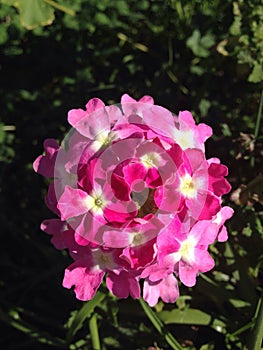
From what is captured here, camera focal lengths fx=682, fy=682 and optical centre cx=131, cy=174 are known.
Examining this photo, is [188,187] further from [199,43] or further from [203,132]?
[199,43]

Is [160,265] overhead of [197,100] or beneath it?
overhead

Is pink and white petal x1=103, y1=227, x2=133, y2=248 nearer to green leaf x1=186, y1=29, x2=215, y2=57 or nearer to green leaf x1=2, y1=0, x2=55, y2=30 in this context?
green leaf x1=2, y1=0, x2=55, y2=30

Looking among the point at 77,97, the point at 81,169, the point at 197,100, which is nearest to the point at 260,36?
the point at 197,100

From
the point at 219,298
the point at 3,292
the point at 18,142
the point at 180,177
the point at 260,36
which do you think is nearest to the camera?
the point at 180,177

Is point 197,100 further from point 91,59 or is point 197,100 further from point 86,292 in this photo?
point 86,292

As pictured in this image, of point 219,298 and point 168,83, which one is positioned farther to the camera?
point 168,83

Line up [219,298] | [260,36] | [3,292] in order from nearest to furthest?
[219,298]
[260,36]
[3,292]

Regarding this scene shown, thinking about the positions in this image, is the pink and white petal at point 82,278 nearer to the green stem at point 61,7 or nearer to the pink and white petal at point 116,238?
the pink and white petal at point 116,238

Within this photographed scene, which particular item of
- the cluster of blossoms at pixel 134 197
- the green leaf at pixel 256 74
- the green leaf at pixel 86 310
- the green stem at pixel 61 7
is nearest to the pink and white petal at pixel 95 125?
the cluster of blossoms at pixel 134 197
